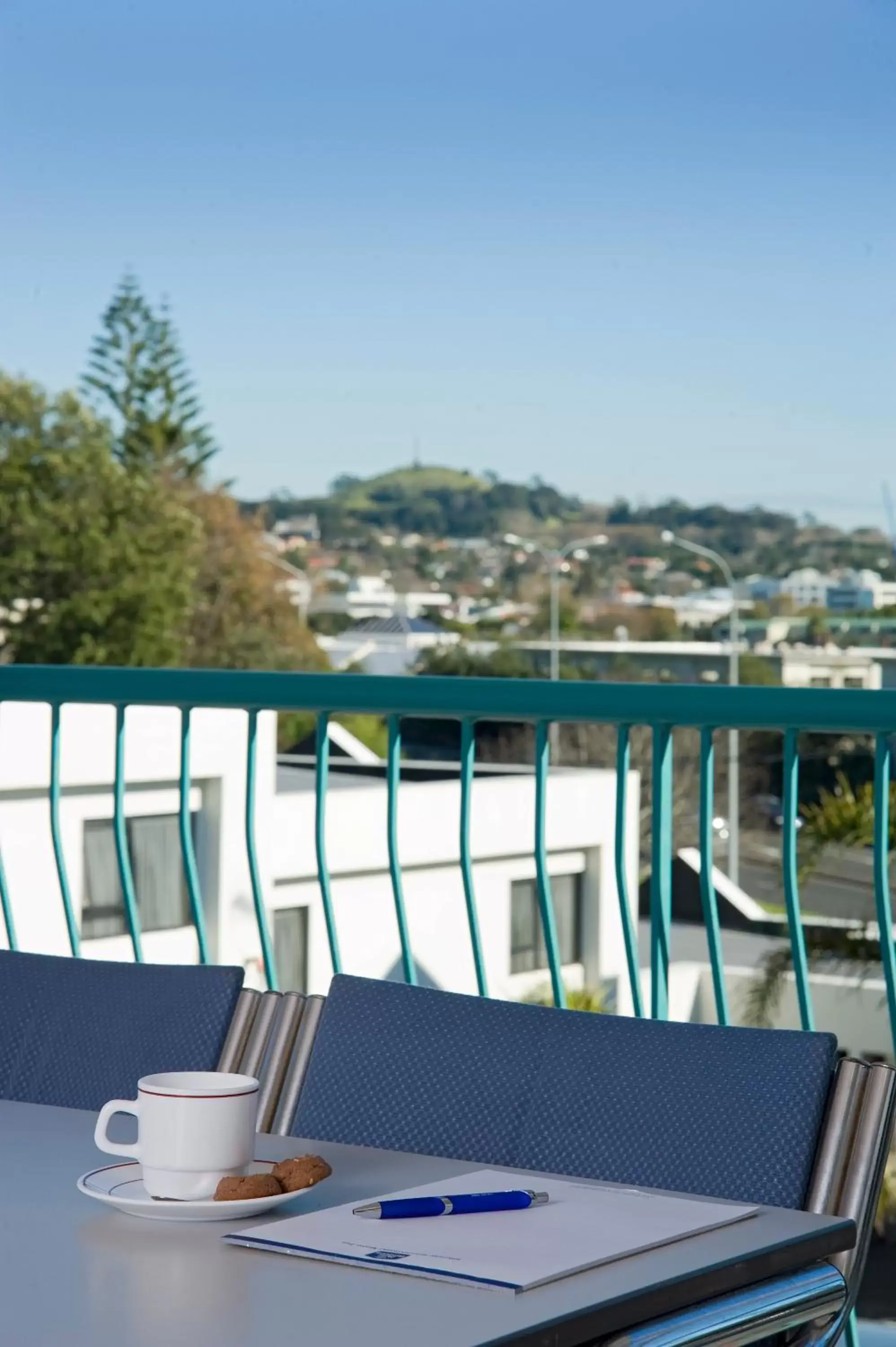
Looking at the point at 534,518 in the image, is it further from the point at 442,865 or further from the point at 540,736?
the point at 540,736

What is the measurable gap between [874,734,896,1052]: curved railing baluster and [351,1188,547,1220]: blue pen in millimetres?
1012

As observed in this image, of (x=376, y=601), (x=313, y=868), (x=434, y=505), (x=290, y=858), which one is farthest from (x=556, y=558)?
(x=290, y=858)

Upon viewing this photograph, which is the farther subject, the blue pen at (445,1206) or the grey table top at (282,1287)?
the blue pen at (445,1206)

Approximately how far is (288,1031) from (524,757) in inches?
1674

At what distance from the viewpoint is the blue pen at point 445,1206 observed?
101cm

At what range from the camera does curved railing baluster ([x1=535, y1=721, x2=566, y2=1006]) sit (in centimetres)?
231

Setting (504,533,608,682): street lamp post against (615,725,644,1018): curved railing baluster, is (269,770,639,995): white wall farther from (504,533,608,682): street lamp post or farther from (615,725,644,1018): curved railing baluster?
(615,725,644,1018): curved railing baluster

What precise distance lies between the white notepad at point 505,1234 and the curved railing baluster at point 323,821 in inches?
54.5

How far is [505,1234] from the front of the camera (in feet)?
3.23

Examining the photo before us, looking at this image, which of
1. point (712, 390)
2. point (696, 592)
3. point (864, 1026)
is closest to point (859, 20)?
point (712, 390)

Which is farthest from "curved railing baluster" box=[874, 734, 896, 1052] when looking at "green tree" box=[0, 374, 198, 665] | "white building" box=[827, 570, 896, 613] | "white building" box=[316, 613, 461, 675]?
"white building" box=[316, 613, 461, 675]

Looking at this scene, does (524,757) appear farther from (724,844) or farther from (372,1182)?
(372,1182)

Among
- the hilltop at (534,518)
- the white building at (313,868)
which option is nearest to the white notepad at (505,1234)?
the white building at (313,868)

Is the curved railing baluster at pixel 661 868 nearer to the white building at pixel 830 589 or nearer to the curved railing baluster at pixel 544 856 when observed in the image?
the curved railing baluster at pixel 544 856
